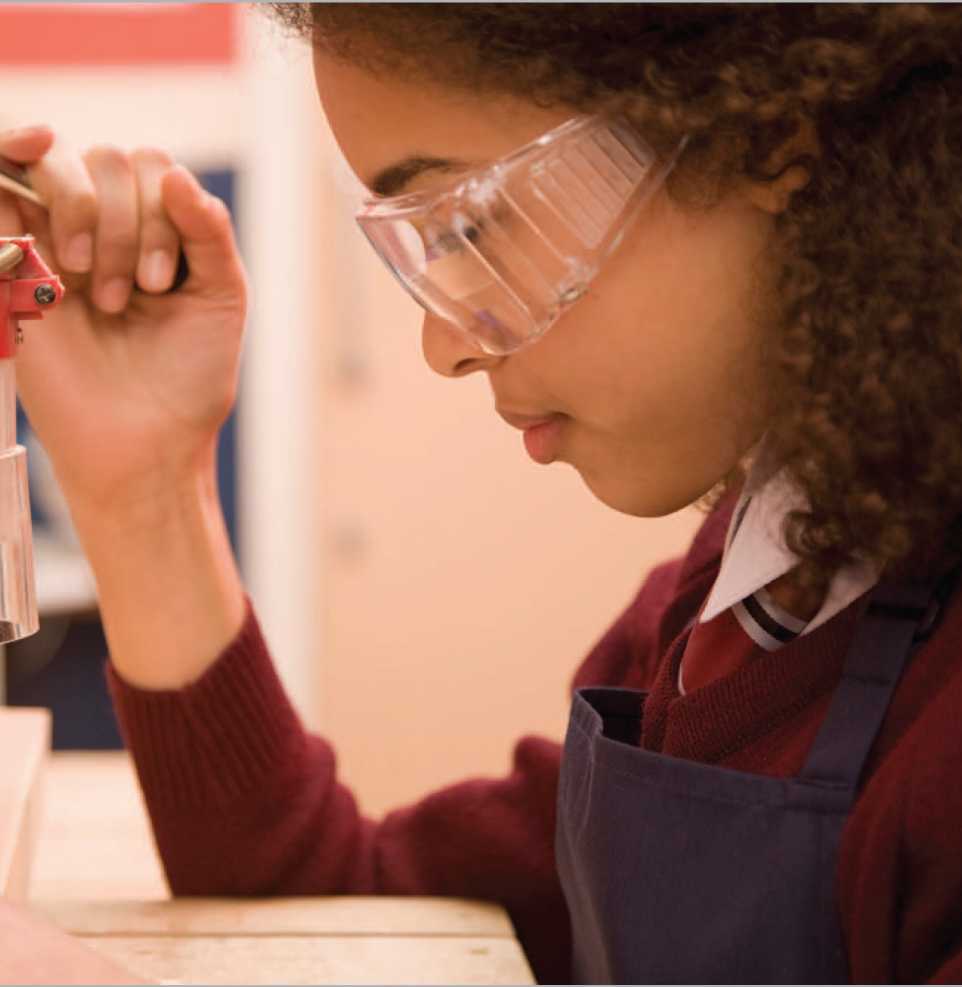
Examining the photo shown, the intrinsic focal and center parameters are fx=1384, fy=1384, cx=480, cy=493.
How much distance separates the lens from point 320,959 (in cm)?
87

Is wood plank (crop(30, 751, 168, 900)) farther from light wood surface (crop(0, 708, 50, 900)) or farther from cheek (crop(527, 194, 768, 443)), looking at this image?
cheek (crop(527, 194, 768, 443))

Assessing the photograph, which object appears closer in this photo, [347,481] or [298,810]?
[298,810]

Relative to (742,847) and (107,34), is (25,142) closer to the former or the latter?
(742,847)

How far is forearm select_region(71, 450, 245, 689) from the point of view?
1041 mm

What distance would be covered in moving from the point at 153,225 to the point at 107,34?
2464 mm

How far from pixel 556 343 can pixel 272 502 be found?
258cm

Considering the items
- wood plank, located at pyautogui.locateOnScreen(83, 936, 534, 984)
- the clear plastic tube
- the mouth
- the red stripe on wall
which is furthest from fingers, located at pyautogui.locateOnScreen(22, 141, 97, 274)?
the red stripe on wall

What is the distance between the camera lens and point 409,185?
74 cm

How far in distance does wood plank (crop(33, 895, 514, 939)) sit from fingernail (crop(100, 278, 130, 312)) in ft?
1.43

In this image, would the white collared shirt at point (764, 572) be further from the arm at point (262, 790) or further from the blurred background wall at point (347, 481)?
the blurred background wall at point (347, 481)

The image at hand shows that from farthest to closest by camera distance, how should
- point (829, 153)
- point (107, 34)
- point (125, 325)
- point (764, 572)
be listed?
point (107, 34) < point (125, 325) < point (764, 572) < point (829, 153)

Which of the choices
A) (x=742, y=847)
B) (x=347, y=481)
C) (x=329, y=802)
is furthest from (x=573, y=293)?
(x=347, y=481)

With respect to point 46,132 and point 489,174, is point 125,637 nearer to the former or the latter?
point 46,132

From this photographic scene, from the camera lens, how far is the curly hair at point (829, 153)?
647mm
